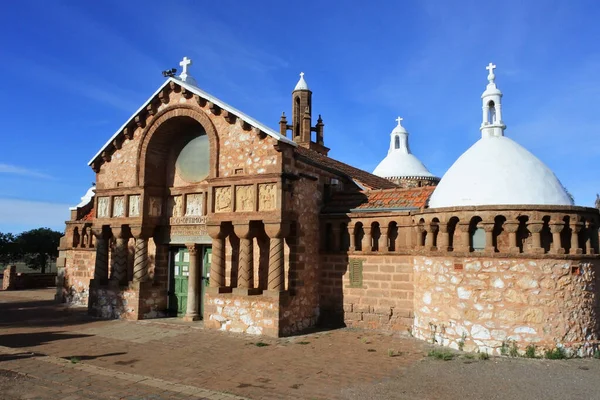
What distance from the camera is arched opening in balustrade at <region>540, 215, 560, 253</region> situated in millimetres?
9792

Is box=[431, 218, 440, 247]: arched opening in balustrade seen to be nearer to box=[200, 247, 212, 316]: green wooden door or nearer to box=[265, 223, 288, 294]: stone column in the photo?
box=[265, 223, 288, 294]: stone column

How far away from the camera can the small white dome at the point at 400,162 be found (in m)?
29.1

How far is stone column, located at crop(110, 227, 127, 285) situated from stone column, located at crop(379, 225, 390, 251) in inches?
332

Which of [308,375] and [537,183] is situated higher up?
[537,183]

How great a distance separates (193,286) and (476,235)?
327 inches

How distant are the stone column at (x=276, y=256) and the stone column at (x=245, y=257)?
0.73 m

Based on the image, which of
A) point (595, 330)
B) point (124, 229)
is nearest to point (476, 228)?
point (595, 330)

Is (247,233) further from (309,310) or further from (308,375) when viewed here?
(308,375)

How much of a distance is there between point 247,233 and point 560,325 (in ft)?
24.6

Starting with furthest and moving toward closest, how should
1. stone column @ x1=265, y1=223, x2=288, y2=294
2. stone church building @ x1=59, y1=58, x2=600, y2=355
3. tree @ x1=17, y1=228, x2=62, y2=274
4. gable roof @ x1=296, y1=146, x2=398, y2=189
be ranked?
tree @ x1=17, y1=228, x2=62, y2=274 < gable roof @ x1=296, y1=146, x2=398, y2=189 < stone column @ x1=265, y1=223, x2=288, y2=294 < stone church building @ x1=59, y1=58, x2=600, y2=355

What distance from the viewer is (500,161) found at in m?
10.8

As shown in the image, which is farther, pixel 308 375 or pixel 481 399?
pixel 308 375

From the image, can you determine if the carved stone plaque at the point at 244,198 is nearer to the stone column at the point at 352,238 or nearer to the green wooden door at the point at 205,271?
the green wooden door at the point at 205,271

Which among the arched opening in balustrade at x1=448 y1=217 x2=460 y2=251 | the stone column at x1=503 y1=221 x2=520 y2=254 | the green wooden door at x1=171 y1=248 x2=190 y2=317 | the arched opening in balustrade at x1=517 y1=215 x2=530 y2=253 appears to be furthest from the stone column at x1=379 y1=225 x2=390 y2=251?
the green wooden door at x1=171 y1=248 x2=190 y2=317
